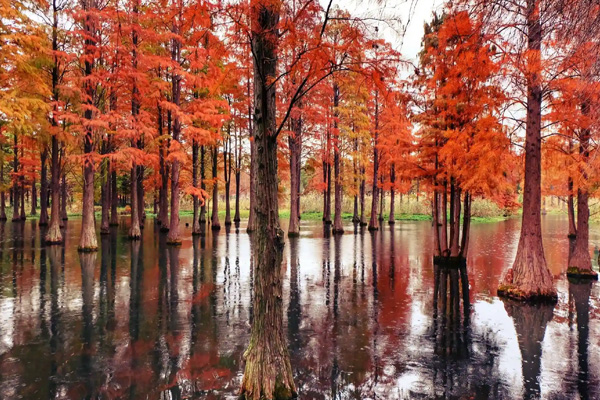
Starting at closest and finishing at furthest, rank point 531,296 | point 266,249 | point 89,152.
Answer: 1. point 266,249
2. point 531,296
3. point 89,152

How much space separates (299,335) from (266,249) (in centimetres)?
333

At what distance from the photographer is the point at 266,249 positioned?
16.7 feet

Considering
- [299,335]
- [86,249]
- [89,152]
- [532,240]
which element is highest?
[89,152]

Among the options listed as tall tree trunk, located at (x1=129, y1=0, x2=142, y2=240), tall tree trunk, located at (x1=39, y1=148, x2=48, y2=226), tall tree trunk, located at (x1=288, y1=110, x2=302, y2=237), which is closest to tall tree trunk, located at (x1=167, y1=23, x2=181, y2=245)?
tall tree trunk, located at (x1=129, y1=0, x2=142, y2=240)

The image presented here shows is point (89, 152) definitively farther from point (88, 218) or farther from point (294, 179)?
point (294, 179)

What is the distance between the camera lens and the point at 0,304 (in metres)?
9.36

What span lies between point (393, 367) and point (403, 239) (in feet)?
65.2

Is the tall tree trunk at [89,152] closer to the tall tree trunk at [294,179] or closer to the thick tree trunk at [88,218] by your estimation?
the thick tree trunk at [88,218]

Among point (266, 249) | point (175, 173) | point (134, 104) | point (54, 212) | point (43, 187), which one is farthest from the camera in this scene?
point (43, 187)

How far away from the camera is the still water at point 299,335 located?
18.3 ft

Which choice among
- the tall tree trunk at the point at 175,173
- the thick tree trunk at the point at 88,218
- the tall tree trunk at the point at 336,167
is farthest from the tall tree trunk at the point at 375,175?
the thick tree trunk at the point at 88,218

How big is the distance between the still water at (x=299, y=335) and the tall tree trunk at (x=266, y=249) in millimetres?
656

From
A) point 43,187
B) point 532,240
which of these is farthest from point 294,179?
point 43,187

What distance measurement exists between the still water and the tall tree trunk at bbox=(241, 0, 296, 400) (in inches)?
25.8
